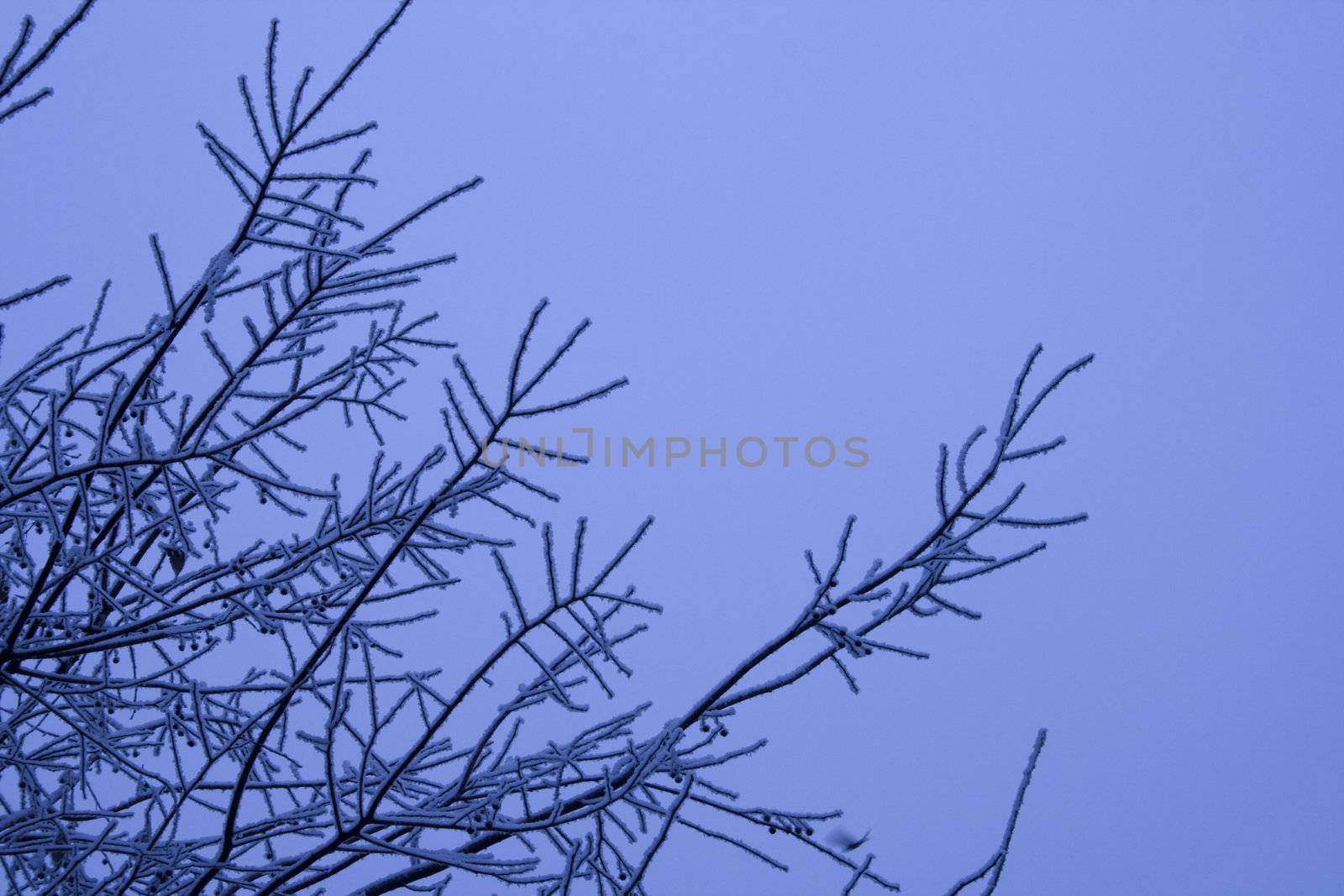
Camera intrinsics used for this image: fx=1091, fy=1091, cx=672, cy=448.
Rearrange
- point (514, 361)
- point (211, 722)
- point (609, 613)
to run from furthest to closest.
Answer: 1. point (211, 722)
2. point (609, 613)
3. point (514, 361)

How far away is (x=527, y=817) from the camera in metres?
2.29

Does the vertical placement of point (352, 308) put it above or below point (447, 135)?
below

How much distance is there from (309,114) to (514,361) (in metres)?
0.80

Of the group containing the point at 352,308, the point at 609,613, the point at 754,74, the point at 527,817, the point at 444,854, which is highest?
the point at 754,74

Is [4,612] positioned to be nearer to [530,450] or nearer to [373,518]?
[373,518]

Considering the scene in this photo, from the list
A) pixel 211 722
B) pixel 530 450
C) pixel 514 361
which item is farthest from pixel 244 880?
pixel 514 361

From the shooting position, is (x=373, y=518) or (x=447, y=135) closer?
(x=373, y=518)

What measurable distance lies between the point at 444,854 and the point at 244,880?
94 cm

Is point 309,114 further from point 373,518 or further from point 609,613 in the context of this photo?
point 609,613

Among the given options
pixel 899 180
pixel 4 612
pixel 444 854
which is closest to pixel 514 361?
pixel 444 854

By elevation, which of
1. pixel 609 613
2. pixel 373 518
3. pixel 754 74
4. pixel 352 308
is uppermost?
pixel 754 74

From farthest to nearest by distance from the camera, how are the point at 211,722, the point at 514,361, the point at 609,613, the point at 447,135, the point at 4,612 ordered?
the point at 447,135 < the point at 211,722 < the point at 4,612 < the point at 609,613 < the point at 514,361

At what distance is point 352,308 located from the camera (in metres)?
2.66

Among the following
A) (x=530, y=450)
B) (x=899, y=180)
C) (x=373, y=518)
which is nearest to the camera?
(x=530, y=450)
